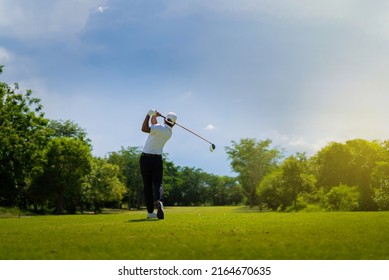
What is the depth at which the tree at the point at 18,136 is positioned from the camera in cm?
4034

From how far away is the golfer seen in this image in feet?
40.5

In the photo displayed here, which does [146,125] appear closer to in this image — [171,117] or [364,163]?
[171,117]

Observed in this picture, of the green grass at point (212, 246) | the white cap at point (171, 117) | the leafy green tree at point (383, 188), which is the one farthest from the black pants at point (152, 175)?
the leafy green tree at point (383, 188)

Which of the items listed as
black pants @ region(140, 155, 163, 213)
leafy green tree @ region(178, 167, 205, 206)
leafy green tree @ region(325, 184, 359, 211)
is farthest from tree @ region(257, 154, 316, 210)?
leafy green tree @ region(178, 167, 205, 206)

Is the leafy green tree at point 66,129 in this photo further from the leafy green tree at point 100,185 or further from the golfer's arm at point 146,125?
the golfer's arm at point 146,125

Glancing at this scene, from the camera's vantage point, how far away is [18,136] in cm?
4131

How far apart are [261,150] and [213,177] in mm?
68441

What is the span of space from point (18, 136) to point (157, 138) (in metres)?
33.6

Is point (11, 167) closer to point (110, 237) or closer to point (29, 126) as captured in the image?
point (29, 126)

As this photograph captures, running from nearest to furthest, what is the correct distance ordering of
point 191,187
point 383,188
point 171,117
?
point 171,117 → point 383,188 → point 191,187

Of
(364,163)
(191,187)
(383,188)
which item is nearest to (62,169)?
(364,163)

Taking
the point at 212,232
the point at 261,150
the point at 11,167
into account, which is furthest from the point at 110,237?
the point at 261,150

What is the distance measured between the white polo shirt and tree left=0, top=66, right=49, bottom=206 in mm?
31078
